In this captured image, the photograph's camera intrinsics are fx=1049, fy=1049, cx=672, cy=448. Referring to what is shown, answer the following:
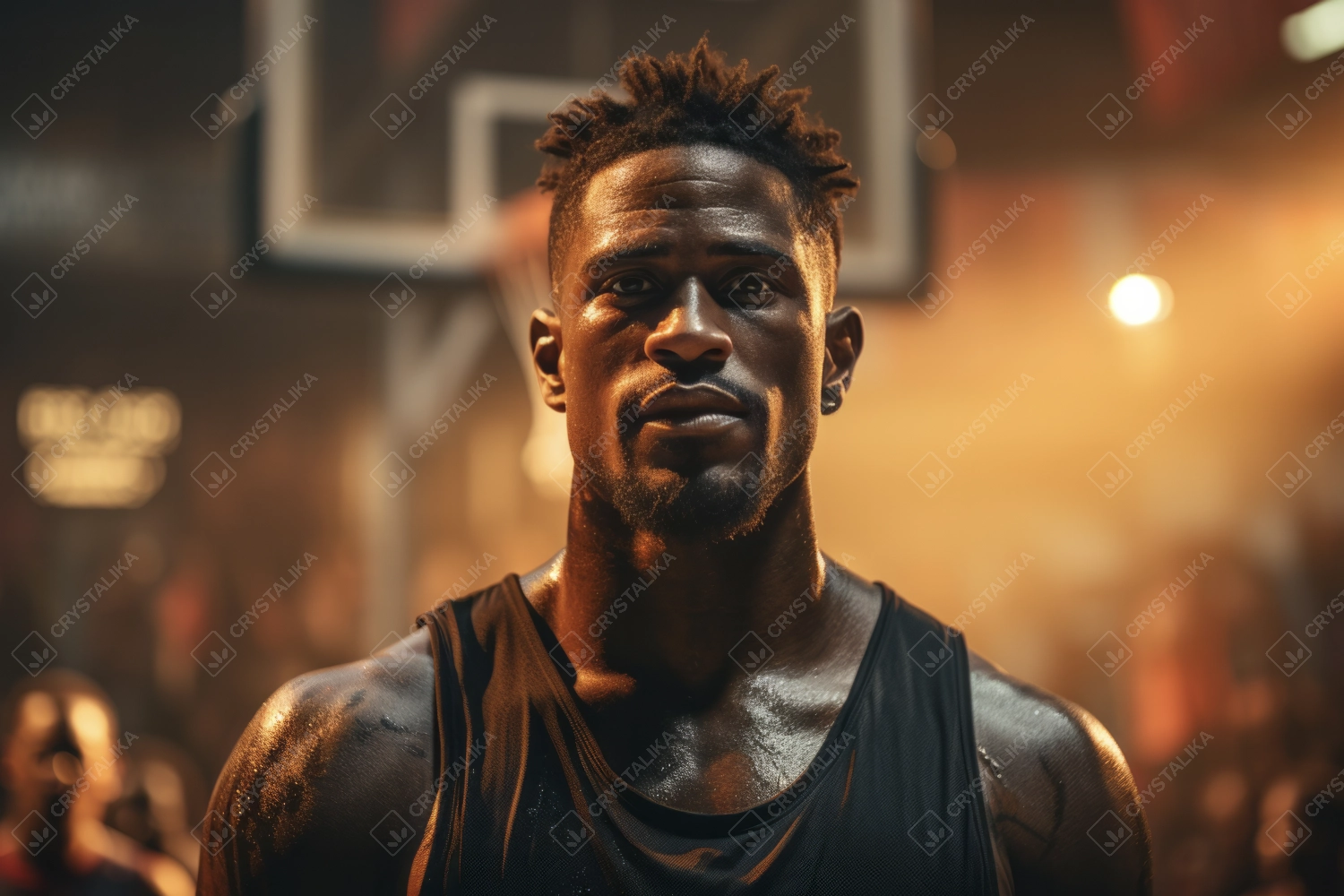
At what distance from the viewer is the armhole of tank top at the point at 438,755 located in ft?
4.12

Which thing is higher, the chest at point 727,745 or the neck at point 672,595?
the neck at point 672,595

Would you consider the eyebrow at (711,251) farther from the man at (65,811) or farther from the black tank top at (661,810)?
the man at (65,811)

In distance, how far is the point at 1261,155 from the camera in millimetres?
4449

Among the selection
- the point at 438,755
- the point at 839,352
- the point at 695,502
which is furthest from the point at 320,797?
the point at 839,352

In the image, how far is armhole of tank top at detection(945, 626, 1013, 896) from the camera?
1302 millimetres

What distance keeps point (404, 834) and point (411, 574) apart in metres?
2.67

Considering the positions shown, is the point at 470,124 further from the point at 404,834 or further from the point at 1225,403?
the point at 1225,403

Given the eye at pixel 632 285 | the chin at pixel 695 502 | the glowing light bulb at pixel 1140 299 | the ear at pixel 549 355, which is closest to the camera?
the chin at pixel 695 502

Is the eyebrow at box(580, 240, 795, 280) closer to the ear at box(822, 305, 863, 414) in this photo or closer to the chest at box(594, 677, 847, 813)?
the ear at box(822, 305, 863, 414)

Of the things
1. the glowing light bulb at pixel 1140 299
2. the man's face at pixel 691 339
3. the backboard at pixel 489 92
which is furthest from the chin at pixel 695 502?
the glowing light bulb at pixel 1140 299

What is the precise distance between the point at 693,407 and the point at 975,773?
602 mm

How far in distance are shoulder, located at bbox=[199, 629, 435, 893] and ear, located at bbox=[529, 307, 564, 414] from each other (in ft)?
1.48

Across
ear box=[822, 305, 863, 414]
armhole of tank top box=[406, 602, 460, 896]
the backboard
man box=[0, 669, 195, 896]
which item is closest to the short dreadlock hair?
ear box=[822, 305, 863, 414]

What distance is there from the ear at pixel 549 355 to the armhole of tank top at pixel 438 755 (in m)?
0.34
